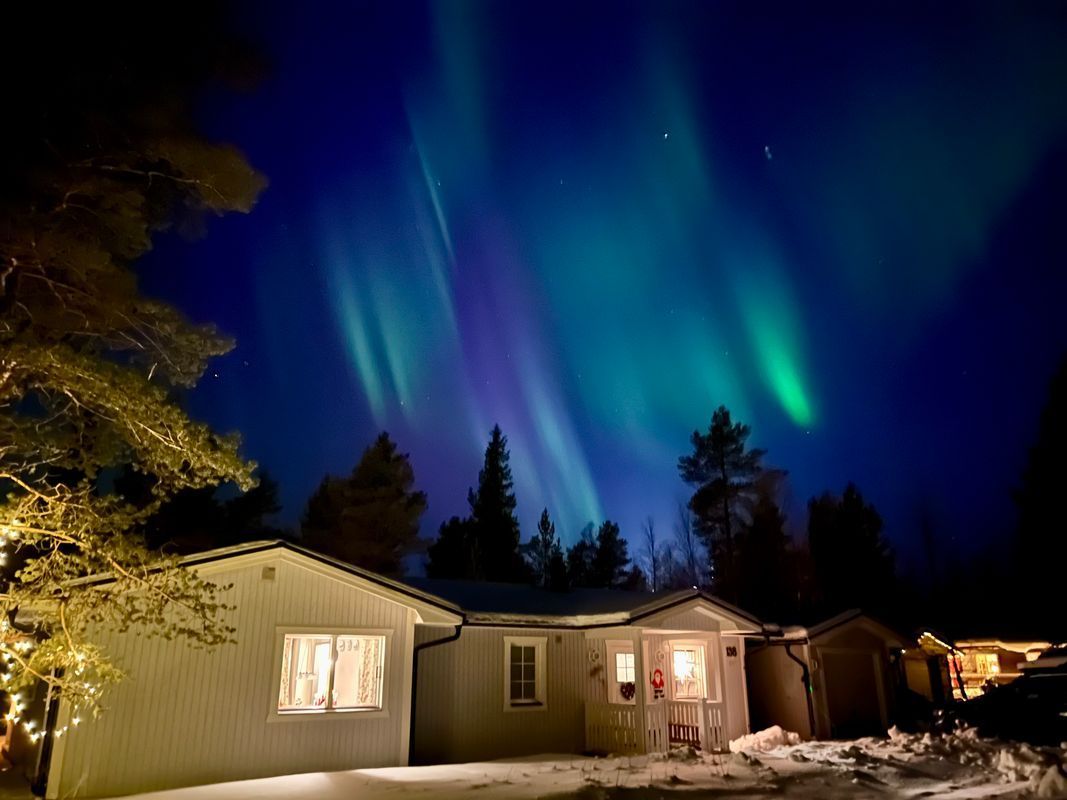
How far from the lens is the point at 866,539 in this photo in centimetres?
4219

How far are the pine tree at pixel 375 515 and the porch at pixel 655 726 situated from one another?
68.4 ft

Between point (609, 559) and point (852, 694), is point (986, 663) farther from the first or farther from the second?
point (609, 559)

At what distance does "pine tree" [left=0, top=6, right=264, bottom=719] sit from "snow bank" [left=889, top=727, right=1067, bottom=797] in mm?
10574

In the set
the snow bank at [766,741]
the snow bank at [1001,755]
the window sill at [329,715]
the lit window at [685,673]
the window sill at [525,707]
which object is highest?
the lit window at [685,673]

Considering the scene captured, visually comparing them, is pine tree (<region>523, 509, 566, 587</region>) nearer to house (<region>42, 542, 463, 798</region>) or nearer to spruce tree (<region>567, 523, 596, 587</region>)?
spruce tree (<region>567, 523, 596, 587</region>)

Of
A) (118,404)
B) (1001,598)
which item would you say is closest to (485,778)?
(118,404)

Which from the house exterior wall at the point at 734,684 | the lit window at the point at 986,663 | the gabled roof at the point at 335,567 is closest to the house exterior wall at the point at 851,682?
the house exterior wall at the point at 734,684

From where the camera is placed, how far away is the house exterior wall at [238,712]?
10.2 metres

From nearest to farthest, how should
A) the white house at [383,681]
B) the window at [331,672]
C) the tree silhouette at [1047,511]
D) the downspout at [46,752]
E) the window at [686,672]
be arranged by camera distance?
the downspout at [46,752]
the white house at [383,681]
the window at [331,672]
the window at [686,672]
the tree silhouette at [1047,511]

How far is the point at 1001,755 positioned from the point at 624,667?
26.2ft

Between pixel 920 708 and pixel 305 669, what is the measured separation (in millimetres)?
16805

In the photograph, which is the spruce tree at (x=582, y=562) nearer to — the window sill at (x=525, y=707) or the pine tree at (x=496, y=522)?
the pine tree at (x=496, y=522)

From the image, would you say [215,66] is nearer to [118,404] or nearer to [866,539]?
[118,404]

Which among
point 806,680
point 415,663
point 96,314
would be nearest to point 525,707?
point 415,663
